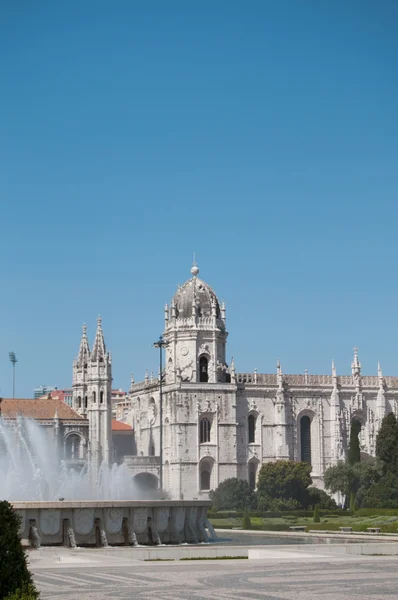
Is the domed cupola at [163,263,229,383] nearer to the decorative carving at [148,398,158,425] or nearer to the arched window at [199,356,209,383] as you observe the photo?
the arched window at [199,356,209,383]

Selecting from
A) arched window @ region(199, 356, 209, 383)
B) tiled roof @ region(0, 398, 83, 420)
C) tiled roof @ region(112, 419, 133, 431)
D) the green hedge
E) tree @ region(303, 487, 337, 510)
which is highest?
arched window @ region(199, 356, 209, 383)

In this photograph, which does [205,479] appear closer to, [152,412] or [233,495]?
[233,495]

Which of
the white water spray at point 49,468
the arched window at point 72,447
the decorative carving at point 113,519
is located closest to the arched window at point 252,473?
the white water spray at point 49,468

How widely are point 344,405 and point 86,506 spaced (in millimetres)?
68484

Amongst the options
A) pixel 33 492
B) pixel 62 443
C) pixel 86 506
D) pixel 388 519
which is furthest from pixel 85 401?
pixel 86 506

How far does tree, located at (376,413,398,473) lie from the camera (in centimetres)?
8431

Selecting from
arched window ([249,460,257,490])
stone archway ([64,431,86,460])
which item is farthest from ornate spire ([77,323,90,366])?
arched window ([249,460,257,490])

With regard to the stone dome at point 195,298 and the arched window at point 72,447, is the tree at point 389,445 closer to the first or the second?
the stone dome at point 195,298

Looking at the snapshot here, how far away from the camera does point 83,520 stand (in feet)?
133

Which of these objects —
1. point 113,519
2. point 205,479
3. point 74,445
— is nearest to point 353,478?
point 205,479

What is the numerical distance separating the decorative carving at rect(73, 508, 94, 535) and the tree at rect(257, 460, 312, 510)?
53.8 meters

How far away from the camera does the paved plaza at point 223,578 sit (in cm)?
2389

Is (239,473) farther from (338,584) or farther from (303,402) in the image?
(338,584)

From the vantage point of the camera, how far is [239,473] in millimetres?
100000
